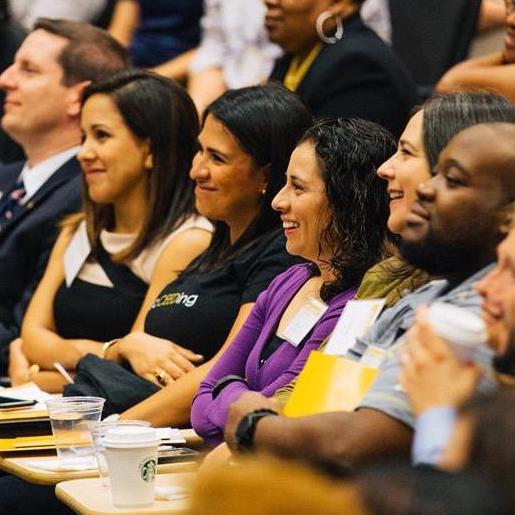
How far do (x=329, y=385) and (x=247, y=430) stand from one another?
0.16 meters

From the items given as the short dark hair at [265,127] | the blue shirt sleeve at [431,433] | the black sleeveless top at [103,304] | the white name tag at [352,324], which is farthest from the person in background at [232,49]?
Result: the blue shirt sleeve at [431,433]

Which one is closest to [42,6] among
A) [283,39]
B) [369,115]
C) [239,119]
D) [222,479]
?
[283,39]

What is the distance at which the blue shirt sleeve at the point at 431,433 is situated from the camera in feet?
5.88

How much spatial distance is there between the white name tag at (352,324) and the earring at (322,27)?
5.77 feet

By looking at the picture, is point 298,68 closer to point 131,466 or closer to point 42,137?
point 42,137

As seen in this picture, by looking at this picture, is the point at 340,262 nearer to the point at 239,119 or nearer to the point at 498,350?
the point at 239,119

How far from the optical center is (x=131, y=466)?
247 centimetres

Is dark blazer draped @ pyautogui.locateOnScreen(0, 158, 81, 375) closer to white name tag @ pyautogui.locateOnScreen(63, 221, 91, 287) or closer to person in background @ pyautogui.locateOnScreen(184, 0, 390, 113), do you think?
white name tag @ pyautogui.locateOnScreen(63, 221, 91, 287)

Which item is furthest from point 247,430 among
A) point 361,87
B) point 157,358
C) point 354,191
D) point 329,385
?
point 361,87

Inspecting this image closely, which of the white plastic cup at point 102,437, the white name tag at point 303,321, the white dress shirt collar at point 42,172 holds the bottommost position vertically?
the white dress shirt collar at point 42,172

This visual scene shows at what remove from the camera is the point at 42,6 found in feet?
18.9

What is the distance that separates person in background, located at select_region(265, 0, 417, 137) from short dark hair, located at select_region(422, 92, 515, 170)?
1416 millimetres

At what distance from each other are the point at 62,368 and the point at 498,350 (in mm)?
1969

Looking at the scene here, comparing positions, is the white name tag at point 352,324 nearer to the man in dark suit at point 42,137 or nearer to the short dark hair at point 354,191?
the short dark hair at point 354,191
